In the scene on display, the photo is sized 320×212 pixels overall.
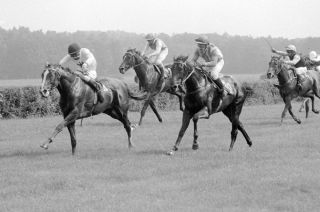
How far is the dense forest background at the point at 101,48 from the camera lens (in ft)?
181

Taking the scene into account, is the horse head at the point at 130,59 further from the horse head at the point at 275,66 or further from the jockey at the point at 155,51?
the horse head at the point at 275,66

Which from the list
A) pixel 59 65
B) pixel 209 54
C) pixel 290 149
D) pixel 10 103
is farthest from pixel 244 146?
pixel 10 103

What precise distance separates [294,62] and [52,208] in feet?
43.7

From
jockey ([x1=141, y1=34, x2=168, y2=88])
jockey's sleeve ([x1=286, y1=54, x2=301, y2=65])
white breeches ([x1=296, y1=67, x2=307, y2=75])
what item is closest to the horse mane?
jockey ([x1=141, y1=34, x2=168, y2=88])

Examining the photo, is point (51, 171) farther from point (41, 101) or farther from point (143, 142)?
point (41, 101)

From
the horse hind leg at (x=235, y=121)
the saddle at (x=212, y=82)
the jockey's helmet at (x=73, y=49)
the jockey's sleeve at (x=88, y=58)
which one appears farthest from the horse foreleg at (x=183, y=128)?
the jockey's helmet at (x=73, y=49)

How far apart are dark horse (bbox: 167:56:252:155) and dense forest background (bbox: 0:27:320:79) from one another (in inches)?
1340

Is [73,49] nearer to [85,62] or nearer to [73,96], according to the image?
[85,62]

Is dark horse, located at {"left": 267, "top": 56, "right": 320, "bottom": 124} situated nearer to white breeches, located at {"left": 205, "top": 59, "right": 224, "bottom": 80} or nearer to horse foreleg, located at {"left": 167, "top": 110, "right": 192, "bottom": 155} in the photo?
white breeches, located at {"left": 205, "top": 59, "right": 224, "bottom": 80}

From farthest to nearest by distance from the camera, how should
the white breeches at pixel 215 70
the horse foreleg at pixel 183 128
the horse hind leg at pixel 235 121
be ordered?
1. the horse hind leg at pixel 235 121
2. the white breeches at pixel 215 70
3. the horse foreleg at pixel 183 128

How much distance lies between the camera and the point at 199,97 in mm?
13172

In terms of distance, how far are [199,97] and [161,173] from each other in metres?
2.55

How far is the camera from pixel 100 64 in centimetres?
6088

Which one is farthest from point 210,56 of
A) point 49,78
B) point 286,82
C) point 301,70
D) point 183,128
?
point 301,70
